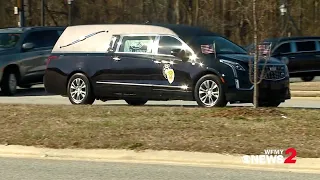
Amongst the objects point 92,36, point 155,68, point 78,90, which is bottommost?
point 78,90

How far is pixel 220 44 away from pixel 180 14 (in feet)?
119

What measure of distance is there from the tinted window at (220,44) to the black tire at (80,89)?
8.47 ft

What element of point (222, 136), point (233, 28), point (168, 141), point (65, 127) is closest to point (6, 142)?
point (65, 127)

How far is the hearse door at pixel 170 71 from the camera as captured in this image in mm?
13500

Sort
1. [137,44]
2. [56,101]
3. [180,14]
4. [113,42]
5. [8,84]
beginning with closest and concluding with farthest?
[137,44]
[113,42]
[56,101]
[8,84]
[180,14]

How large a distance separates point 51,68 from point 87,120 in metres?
4.08

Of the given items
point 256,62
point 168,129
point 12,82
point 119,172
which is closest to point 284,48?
point 12,82

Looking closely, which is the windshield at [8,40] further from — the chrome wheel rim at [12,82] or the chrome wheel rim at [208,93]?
the chrome wheel rim at [208,93]

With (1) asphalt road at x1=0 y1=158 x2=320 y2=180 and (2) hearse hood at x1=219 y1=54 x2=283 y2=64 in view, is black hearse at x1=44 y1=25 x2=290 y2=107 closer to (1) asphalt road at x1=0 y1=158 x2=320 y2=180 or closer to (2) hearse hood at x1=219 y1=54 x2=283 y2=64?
(2) hearse hood at x1=219 y1=54 x2=283 y2=64

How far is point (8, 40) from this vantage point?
20.1 metres

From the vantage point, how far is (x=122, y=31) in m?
14.5

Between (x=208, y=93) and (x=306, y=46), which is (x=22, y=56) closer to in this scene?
(x=208, y=93)

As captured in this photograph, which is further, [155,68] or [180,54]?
[155,68]

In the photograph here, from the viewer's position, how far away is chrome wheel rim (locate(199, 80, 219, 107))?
519 inches
